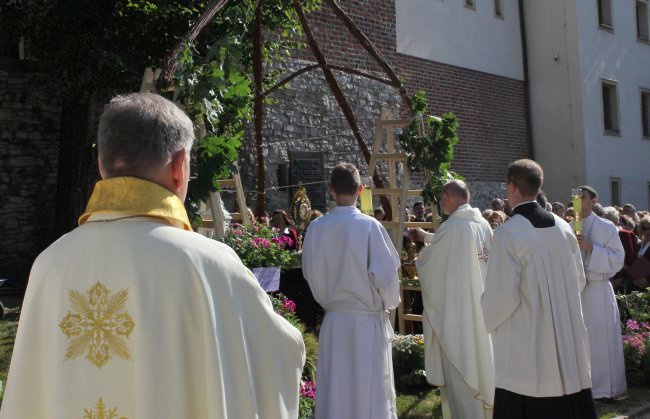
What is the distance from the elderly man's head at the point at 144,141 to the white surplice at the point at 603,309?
6218 mm

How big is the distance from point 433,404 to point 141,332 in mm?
5723

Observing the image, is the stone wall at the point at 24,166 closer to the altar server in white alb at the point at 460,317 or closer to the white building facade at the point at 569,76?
the altar server in white alb at the point at 460,317

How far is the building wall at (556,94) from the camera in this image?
23484 mm

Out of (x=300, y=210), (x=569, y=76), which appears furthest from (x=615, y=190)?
(x=300, y=210)

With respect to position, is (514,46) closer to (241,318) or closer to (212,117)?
(212,117)

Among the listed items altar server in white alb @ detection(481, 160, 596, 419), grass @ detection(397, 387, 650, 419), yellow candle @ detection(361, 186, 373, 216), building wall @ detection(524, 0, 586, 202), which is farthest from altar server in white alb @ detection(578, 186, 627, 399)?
building wall @ detection(524, 0, 586, 202)

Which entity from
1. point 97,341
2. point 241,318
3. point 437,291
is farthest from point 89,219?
point 437,291

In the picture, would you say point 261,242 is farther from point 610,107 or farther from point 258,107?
point 610,107

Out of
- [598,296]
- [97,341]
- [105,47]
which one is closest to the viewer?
[97,341]

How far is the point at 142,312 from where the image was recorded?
2236 millimetres

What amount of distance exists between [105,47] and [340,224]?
6.74 metres

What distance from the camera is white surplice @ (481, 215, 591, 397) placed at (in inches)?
206

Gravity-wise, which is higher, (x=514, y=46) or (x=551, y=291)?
(x=514, y=46)

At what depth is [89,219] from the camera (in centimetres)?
239
